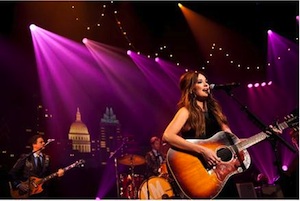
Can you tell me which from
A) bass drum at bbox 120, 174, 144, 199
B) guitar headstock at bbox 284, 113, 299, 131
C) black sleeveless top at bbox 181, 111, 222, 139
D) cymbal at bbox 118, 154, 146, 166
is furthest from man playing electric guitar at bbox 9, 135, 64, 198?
guitar headstock at bbox 284, 113, 299, 131

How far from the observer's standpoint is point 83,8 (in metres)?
9.45

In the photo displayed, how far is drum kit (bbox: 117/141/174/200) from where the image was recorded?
7.64m

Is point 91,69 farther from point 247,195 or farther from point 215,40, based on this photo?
point 247,195

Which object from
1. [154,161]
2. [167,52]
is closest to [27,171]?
[154,161]

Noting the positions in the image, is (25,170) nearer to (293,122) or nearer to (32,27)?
(32,27)

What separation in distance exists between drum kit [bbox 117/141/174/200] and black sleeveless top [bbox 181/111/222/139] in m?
4.02

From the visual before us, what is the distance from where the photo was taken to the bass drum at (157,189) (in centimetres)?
761

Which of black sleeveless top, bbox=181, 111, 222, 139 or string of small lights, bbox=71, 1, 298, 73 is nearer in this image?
black sleeveless top, bbox=181, 111, 222, 139

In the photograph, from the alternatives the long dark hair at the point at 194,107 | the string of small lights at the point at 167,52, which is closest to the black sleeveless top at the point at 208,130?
the long dark hair at the point at 194,107

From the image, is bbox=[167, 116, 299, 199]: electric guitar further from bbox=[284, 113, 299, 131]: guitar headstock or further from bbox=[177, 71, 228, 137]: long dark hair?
bbox=[284, 113, 299, 131]: guitar headstock

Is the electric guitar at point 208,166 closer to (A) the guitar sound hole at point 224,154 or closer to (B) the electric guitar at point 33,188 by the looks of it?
(A) the guitar sound hole at point 224,154

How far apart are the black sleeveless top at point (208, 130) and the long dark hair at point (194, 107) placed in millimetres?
33

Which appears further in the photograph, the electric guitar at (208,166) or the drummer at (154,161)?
the drummer at (154,161)

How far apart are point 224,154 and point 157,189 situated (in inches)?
168
